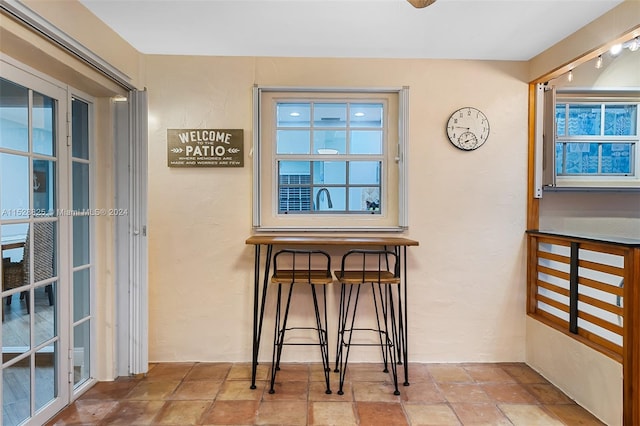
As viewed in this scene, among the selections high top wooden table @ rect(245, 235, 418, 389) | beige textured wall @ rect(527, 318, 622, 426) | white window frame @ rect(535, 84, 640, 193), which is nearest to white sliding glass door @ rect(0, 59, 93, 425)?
high top wooden table @ rect(245, 235, 418, 389)

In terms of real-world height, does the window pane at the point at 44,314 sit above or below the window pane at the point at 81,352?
above

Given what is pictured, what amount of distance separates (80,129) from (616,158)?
160 inches

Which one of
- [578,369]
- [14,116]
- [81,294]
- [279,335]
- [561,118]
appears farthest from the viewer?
[561,118]

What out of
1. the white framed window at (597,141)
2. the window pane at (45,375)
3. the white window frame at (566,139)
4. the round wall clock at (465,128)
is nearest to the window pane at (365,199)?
the round wall clock at (465,128)

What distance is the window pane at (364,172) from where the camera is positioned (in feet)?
9.39

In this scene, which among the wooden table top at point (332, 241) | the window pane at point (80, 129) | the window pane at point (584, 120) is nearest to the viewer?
the window pane at point (80, 129)

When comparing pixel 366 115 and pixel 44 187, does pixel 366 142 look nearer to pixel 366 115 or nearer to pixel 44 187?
pixel 366 115

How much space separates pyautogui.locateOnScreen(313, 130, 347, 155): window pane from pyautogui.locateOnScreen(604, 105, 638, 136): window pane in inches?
83.9

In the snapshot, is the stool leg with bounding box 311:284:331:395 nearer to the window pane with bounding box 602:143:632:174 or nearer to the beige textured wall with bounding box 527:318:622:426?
the beige textured wall with bounding box 527:318:622:426

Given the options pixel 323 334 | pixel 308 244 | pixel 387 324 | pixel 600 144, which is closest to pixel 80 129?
pixel 308 244

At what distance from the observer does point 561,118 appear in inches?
112

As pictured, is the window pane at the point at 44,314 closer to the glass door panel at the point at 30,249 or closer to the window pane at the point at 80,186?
the glass door panel at the point at 30,249

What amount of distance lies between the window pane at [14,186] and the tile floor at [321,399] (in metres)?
1.27

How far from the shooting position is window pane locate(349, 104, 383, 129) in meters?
2.86
